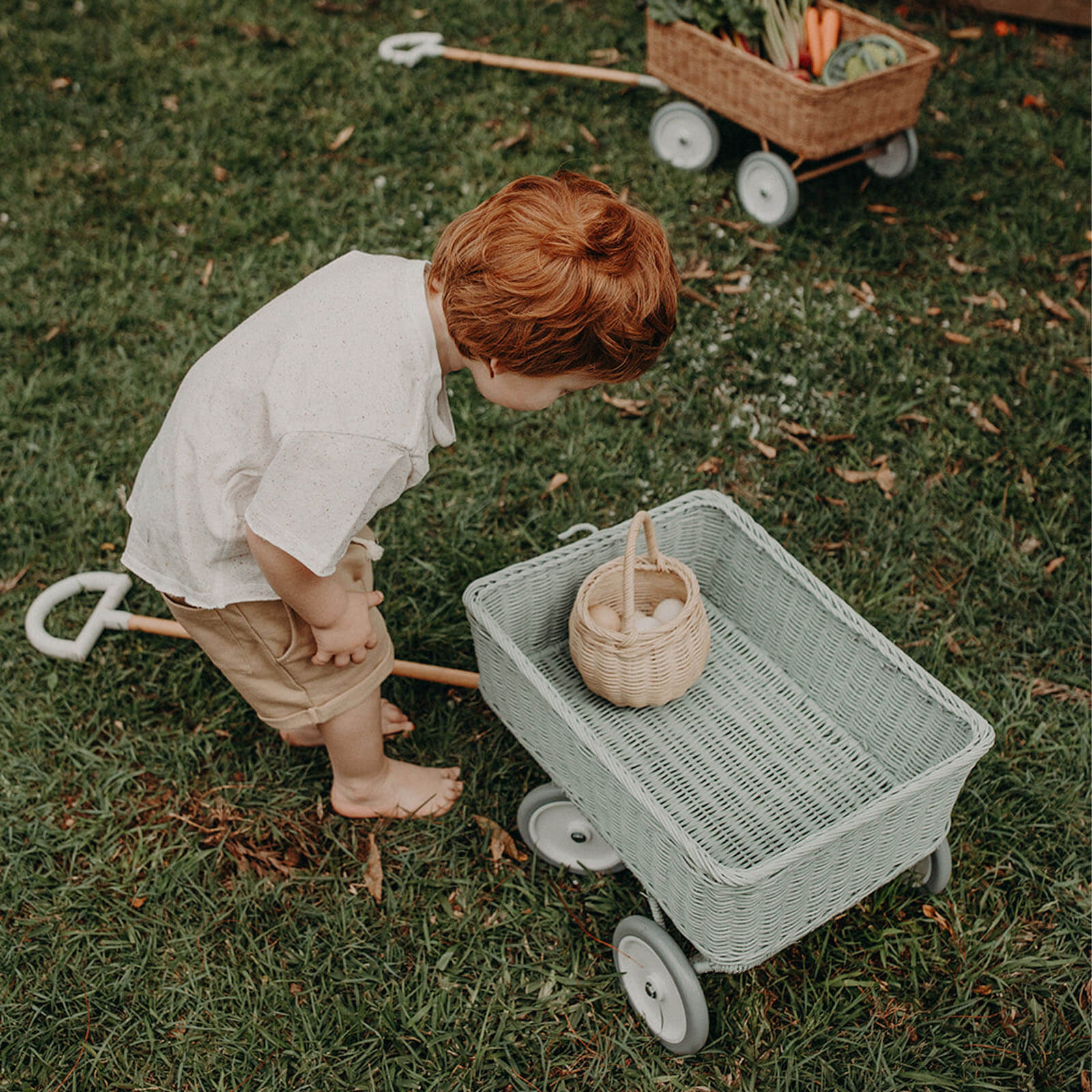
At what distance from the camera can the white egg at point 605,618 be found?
2316mm

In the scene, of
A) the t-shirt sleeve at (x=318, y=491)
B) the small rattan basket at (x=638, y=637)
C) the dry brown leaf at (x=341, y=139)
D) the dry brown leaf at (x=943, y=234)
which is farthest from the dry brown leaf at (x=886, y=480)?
the dry brown leaf at (x=341, y=139)

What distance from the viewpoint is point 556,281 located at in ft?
5.21

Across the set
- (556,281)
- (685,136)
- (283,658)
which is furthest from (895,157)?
(283,658)

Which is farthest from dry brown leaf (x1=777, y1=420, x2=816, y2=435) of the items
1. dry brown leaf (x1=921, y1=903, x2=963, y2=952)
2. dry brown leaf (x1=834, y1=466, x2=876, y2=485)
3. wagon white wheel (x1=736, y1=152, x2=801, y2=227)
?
dry brown leaf (x1=921, y1=903, x2=963, y2=952)

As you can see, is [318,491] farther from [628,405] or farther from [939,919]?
[628,405]

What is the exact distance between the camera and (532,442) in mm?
3256

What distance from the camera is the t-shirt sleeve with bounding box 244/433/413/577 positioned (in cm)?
158

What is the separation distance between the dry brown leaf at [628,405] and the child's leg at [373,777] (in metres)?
1.35

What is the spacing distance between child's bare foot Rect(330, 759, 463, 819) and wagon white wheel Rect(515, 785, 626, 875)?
0.68 ft

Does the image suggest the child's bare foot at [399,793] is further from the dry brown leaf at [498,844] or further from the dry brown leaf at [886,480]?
the dry brown leaf at [886,480]

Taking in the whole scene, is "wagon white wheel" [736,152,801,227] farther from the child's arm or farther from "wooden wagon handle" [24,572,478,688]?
the child's arm

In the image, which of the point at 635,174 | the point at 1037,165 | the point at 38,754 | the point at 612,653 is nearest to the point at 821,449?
the point at 612,653

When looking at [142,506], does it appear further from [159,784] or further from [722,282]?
[722,282]

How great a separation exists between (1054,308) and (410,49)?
10.0ft
